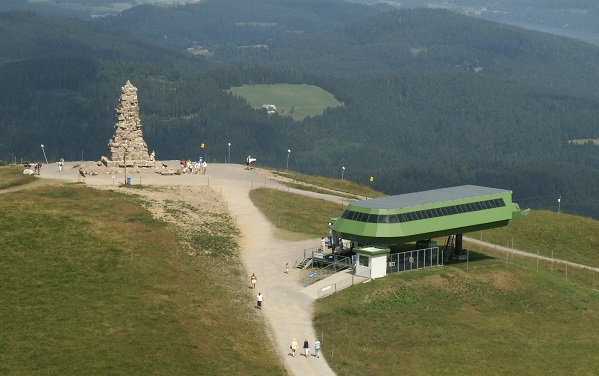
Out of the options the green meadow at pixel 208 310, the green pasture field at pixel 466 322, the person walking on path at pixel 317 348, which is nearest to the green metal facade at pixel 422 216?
the green pasture field at pixel 466 322

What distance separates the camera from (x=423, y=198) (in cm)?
14262

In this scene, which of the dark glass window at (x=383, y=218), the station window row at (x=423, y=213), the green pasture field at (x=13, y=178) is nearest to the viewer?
the dark glass window at (x=383, y=218)

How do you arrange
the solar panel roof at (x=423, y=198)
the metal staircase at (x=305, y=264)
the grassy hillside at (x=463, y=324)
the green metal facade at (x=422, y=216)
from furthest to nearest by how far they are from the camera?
the metal staircase at (x=305, y=264), the solar panel roof at (x=423, y=198), the green metal facade at (x=422, y=216), the grassy hillside at (x=463, y=324)

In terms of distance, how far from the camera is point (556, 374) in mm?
115812

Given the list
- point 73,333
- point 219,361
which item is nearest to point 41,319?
point 73,333

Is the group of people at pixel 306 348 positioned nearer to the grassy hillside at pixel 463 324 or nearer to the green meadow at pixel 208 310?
the green meadow at pixel 208 310

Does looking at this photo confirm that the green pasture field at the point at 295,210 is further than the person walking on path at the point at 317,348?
Yes

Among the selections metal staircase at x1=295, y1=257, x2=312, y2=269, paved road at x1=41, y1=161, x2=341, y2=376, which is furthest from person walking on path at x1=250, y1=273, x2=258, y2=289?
metal staircase at x1=295, y1=257, x2=312, y2=269

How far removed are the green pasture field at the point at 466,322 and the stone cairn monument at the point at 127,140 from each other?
1409 inches

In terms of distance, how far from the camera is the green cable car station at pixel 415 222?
445 ft

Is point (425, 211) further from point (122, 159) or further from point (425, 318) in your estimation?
point (122, 159)

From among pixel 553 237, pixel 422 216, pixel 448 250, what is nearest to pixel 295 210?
pixel 448 250

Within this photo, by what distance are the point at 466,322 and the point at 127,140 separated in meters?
69.3

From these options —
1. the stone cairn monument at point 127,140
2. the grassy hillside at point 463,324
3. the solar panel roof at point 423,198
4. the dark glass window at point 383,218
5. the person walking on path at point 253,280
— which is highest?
the stone cairn monument at point 127,140
